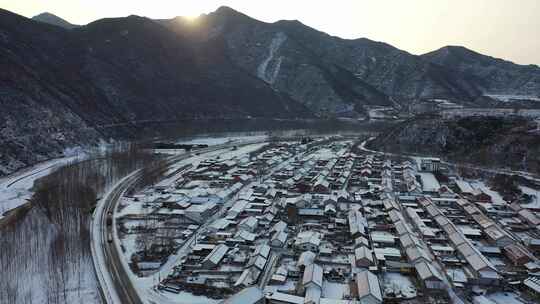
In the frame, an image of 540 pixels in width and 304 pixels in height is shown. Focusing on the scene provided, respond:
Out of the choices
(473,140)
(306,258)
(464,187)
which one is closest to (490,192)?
(464,187)

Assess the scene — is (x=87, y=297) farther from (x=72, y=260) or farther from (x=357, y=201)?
(x=357, y=201)

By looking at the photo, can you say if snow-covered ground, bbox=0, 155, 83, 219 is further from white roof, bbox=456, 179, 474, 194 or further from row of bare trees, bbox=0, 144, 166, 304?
white roof, bbox=456, 179, 474, 194

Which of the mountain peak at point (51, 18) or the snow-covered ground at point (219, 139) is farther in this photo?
the mountain peak at point (51, 18)

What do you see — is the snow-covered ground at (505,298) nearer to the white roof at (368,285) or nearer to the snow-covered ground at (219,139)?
the white roof at (368,285)

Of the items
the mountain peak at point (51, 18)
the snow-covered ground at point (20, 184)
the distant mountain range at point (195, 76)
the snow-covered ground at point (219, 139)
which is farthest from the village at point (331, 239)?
the mountain peak at point (51, 18)

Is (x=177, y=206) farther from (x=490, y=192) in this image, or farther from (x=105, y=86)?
(x=105, y=86)

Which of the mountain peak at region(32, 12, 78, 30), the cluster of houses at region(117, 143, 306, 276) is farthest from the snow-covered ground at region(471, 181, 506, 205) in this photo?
the mountain peak at region(32, 12, 78, 30)
